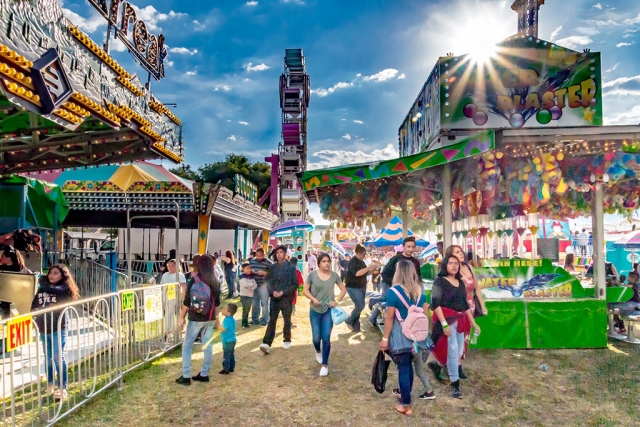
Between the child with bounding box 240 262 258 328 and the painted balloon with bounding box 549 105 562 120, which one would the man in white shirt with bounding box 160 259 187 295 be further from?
the painted balloon with bounding box 549 105 562 120

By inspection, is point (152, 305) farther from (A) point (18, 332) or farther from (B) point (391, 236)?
(B) point (391, 236)

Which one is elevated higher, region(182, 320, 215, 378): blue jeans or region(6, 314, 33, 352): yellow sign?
region(6, 314, 33, 352): yellow sign

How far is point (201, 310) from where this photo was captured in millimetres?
5344

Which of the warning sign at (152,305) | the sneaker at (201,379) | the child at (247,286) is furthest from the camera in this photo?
the child at (247,286)

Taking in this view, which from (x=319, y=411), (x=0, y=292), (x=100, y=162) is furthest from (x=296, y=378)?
(x=100, y=162)

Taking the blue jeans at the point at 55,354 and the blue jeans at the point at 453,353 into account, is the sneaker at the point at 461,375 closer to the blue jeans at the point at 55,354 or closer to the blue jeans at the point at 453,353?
the blue jeans at the point at 453,353

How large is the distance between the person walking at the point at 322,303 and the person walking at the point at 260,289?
3083 mm

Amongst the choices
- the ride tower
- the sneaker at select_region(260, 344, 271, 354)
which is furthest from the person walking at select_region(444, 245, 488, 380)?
the ride tower

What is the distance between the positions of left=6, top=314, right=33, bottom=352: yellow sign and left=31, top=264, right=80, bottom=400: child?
37.1 inches

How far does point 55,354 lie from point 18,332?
1439 mm

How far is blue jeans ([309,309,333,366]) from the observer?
19.1ft

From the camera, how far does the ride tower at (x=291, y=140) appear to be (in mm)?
43656

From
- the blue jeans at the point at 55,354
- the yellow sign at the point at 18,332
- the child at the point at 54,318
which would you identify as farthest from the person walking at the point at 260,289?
the yellow sign at the point at 18,332

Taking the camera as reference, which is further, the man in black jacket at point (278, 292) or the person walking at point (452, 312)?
the man in black jacket at point (278, 292)
